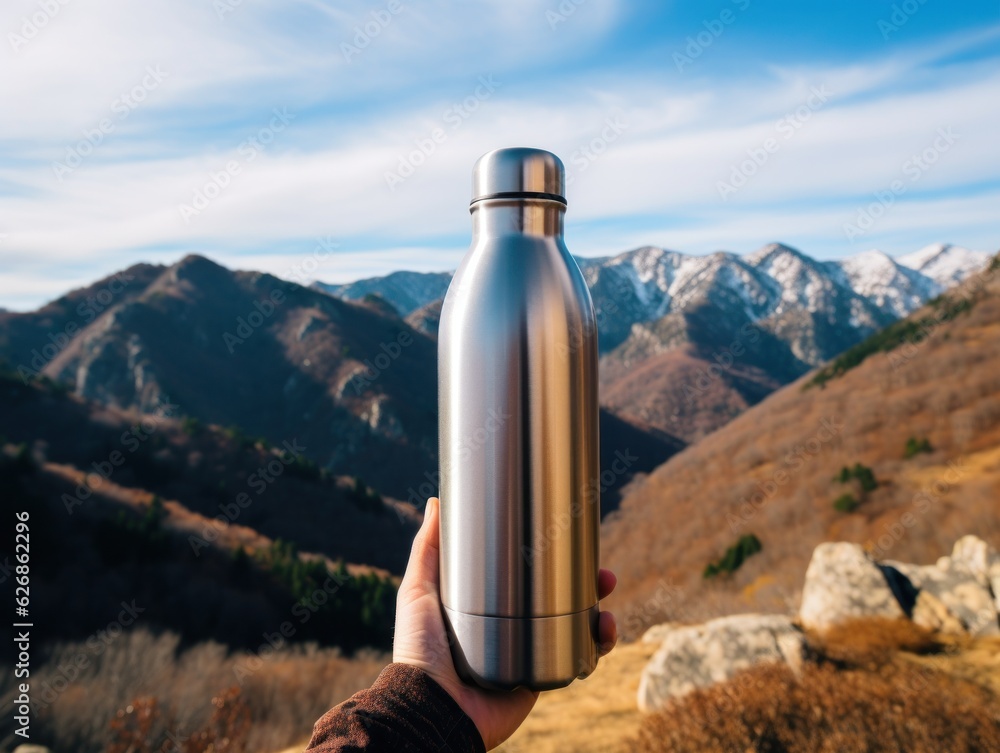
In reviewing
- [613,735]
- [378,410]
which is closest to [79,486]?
[613,735]

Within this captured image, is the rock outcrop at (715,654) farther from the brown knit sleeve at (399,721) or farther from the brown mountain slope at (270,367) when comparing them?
the brown mountain slope at (270,367)

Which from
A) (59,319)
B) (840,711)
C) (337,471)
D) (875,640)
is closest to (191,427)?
(337,471)

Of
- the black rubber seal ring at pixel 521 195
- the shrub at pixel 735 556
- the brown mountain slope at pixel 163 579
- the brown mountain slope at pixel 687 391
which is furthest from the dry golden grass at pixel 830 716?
the brown mountain slope at pixel 687 391

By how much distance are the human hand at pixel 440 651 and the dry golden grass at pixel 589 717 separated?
533cm

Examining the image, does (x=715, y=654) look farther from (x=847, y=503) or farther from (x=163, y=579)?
(x=847, y=503)

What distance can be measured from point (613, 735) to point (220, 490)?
4680 centimetres

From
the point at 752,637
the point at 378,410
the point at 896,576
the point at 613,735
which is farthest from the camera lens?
the point at 378,410

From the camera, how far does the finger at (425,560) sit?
2482mm

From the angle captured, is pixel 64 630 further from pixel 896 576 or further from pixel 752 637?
pixel 896 576

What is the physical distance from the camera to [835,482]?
36344 mm

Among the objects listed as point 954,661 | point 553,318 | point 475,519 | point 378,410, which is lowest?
point 954,661

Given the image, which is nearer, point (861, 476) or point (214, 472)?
point (861, 476)

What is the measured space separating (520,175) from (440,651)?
161cm

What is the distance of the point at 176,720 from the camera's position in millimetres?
13047
